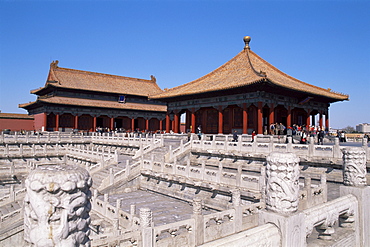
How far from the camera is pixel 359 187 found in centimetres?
552

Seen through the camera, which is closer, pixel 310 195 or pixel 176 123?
pixel 310 195

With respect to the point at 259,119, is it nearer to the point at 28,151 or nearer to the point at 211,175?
the point at 211,175

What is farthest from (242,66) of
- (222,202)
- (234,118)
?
(222,202)

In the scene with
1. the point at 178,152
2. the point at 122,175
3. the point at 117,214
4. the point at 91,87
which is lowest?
the point at 117,214

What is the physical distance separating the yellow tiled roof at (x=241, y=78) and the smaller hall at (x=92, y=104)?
9.36 meters

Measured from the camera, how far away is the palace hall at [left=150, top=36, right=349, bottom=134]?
22297 mm

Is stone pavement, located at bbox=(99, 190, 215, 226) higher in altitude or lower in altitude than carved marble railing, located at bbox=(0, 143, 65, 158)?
lower

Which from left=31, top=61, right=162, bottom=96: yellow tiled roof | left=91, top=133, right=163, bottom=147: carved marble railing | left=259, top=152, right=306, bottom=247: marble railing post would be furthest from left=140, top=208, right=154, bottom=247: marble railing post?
left=31, top=61, right=162, bottom=96: yellow tiled roof

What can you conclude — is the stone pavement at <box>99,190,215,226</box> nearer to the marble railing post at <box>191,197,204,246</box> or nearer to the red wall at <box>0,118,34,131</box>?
the marble railing post at <box>191,197,204,246</box>

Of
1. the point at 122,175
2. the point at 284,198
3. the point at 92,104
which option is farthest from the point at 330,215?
the point at 92,104

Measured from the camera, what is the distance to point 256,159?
14977 mm

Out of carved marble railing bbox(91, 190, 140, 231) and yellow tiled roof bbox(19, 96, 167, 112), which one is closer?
carved marble railing bbox(91, 190, 140, 231)

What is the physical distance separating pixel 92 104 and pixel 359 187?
3838cm

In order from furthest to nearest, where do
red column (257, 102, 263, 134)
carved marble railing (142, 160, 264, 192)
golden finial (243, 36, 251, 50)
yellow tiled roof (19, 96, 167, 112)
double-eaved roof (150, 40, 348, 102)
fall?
yellow tiled roof (19, 96, 167, 112) → golden finial (243, 36, 251, 50) → double-eaved roof (150, 40, 348, 102) → red column (257, 102, 263, 134) → carved marble railing (142, 160, 264, 192)
